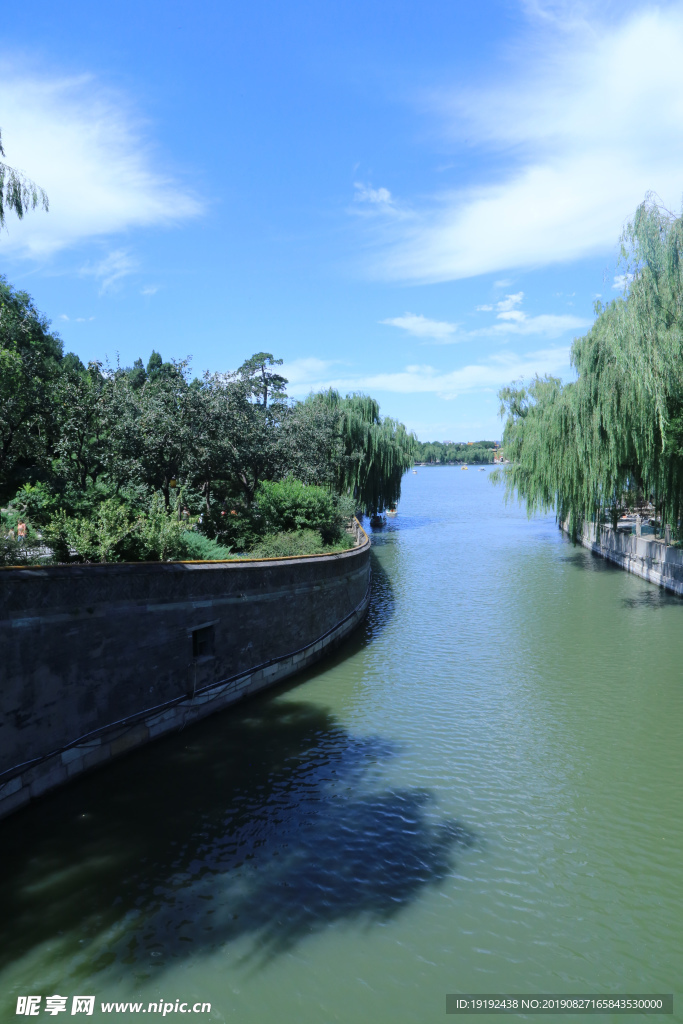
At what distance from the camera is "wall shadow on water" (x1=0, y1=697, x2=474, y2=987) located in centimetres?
707

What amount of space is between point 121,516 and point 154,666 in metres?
3.14

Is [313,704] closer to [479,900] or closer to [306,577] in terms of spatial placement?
[306,577]

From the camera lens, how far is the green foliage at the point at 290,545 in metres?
17.6

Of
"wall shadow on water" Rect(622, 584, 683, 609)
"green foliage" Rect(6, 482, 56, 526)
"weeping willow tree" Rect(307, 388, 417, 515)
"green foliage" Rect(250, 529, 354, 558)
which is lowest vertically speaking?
"wall shadow on water" Rect(622, 584, 683, 609)

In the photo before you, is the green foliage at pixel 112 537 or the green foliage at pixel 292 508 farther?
the green foliage at pixel 292 508

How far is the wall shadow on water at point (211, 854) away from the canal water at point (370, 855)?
0.10 ft

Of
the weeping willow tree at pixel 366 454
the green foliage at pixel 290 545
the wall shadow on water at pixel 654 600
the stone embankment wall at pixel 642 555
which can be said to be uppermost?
the weeping willow tree at pixel 366 454

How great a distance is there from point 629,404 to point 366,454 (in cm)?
2298

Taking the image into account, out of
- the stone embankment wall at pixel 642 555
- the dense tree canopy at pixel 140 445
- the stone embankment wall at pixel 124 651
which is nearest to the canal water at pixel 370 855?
the stone embankment wall at pixel 124 651

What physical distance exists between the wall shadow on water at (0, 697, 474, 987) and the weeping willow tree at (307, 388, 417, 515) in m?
28.6

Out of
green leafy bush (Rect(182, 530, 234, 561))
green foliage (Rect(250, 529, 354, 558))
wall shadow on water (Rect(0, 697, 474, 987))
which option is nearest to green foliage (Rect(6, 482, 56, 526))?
green leafy bush (Rect(182, 530, 234, 561))

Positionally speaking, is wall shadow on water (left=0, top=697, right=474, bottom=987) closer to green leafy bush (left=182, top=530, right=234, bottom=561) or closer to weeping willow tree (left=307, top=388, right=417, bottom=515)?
green leafy bush (left=182, top=530, right=234, bottom=561)

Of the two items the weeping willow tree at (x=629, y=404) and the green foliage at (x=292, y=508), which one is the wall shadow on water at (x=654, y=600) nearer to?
the weeping willow tree at (x=629, y=404)

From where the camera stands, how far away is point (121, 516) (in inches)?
508
